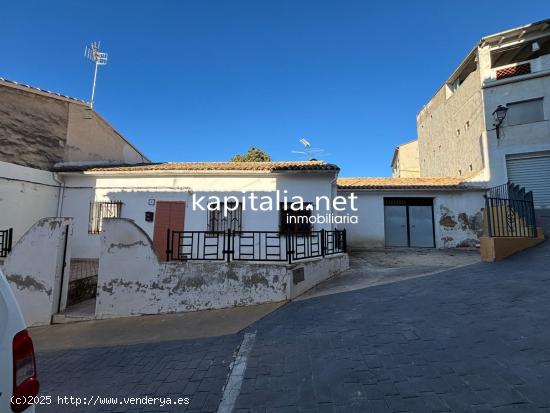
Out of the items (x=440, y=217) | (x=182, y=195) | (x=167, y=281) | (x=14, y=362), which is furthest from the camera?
(x=440, y=217)

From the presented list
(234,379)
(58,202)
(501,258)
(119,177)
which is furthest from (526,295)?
(58,202)

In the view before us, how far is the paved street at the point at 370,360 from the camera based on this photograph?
99.2 inches

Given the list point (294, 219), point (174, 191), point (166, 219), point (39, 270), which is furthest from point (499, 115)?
point (39, 270)

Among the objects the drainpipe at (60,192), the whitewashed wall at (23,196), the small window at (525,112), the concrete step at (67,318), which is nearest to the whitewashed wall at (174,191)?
the drainpipe at (60,192)

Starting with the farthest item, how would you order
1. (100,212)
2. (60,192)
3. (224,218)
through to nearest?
(60,192) < (100,212) < (224,218)

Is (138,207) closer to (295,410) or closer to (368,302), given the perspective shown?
(368,302)

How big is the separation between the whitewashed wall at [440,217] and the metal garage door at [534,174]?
206 centimetres

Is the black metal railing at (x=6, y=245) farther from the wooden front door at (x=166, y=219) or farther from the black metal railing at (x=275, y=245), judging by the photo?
the black metal railing at (x=275, y=245)

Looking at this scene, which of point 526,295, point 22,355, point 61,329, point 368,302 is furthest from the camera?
point 61,329

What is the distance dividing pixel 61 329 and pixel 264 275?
4.28m

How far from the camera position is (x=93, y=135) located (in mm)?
13023

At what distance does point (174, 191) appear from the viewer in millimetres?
10672

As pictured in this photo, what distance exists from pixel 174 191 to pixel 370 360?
9.11 meters

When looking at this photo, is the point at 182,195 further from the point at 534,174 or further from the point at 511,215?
the point at 534,174
